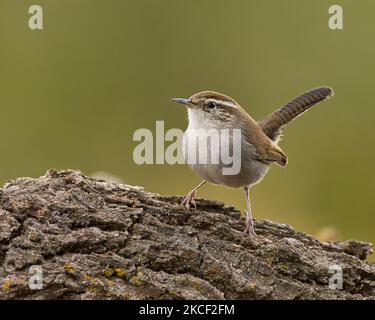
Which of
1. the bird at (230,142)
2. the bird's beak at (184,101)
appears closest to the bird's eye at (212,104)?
the bird at (230,142)

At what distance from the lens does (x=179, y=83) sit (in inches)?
473

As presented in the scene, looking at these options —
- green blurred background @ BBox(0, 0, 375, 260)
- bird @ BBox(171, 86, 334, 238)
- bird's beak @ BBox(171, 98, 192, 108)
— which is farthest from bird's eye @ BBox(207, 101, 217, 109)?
green blurred background @ BBox(0, 0, 375, 260)

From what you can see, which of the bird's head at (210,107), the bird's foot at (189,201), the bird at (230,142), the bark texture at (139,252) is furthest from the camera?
the bird's head at (210,107)

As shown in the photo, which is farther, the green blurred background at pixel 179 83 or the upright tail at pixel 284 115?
the green blurred background at pixel 179 83

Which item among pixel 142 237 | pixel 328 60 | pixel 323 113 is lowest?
pixel 142 237

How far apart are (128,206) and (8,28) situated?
28.9 ft

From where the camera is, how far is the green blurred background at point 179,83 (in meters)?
11.1

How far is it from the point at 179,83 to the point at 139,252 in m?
7.25

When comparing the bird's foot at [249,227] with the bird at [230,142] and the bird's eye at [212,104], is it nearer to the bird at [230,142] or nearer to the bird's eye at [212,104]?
the bird at [230,142]

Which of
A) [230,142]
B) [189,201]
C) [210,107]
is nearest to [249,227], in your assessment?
[189,201]

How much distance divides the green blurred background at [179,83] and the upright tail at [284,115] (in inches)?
113

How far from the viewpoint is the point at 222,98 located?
6.57 meters
